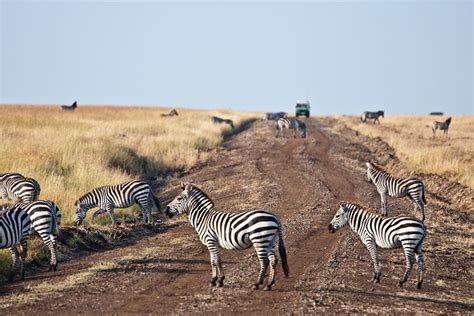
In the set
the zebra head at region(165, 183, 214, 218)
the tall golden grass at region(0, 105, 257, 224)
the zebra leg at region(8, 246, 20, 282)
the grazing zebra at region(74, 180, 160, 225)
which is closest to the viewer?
the zebra leg at region(8, 246, 20, 282)

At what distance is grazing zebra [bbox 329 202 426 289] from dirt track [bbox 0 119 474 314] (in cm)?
46

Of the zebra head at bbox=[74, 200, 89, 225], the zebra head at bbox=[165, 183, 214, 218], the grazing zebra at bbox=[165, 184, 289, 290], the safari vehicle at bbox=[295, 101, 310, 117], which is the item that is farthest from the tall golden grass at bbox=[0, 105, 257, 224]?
the safari vehicle at bbox=[295, 101, 310, 117]

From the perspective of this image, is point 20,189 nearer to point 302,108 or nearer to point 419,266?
point 419,266

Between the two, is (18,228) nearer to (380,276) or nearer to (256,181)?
(380,276)

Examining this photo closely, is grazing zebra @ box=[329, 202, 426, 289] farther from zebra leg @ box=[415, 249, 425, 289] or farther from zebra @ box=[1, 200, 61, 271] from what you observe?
zebra @ box=[1, 200, 61, 271]

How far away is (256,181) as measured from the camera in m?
25.6

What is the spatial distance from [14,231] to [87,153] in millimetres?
15276

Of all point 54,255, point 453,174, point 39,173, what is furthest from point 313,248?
point 453,174

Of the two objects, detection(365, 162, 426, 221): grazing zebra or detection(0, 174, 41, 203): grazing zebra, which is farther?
detection(365, 162, 426, 221): grazing zebra

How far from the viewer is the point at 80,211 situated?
698 inches

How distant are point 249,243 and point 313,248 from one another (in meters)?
4.24

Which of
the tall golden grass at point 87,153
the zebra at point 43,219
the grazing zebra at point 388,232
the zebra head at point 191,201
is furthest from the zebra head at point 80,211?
the grazing zebra at point 388,232

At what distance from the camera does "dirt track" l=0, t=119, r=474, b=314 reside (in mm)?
10508

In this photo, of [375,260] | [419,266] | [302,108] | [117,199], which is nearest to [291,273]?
[375,260]
